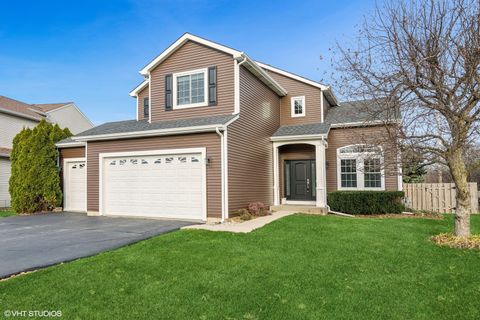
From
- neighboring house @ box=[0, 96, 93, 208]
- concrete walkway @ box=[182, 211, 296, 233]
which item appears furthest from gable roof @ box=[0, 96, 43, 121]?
concrete walkway @ box=[182, 211, 296, 233]

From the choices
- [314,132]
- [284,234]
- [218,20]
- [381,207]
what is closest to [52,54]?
[218,20]

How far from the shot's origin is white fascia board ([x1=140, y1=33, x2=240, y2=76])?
1142 centimetres

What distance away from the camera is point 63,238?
313 inches

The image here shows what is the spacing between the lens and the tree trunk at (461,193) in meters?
7.06

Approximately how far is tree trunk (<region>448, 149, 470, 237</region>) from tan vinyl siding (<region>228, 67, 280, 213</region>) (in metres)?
6.28

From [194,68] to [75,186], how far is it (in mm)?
8256

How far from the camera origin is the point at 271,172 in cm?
1401

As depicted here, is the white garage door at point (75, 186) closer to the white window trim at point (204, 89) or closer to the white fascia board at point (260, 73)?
the white window trim at point (204, 89)

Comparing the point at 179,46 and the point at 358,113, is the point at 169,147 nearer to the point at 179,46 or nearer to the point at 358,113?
the point at 179,46

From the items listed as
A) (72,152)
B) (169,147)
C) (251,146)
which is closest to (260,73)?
(251,146)

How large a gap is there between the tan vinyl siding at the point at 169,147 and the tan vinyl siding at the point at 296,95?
6156mm

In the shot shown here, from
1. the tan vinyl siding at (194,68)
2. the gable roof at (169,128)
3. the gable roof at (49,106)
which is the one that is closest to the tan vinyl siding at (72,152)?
the gable roof at (169,128)

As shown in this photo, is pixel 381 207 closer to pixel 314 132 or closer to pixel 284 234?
pixel 314 132

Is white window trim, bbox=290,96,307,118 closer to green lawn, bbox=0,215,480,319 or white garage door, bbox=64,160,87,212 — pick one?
green lawn, bbox=0,215,480,319
